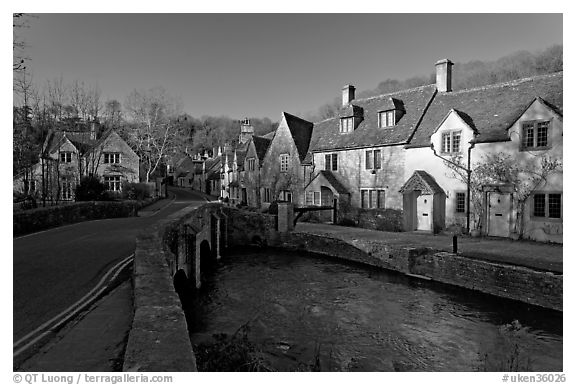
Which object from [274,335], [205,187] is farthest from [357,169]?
[205,187]

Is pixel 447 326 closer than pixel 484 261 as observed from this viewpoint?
Yes

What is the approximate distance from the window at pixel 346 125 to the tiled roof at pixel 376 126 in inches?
15.5

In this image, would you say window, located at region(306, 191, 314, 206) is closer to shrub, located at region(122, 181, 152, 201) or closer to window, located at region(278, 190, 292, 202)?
window, located at region(278, 190, 292, 202)

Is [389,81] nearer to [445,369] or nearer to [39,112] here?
[445,369]

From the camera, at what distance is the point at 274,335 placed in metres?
9.98

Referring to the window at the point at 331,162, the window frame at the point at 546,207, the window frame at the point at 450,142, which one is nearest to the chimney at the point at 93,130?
the window at the point at 331,162

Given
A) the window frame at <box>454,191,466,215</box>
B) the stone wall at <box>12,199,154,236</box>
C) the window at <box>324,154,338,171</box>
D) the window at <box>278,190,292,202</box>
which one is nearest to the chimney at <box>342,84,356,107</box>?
the window at <box>324,154,338,171</box>

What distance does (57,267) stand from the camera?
991cm

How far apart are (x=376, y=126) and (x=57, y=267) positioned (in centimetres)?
2209

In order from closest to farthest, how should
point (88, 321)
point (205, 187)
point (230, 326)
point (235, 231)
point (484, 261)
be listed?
point (88, 321)
point (230, 326)
point (484, 261)
point (235, 231)
point (205, 187)

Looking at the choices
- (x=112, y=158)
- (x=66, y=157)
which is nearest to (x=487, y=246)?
(x=112, y=158)

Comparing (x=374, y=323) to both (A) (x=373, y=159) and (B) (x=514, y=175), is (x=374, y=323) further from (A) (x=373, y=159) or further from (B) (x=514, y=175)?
(A) (x=373, y=159)

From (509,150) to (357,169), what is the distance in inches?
395

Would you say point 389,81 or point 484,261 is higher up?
point 389,81
